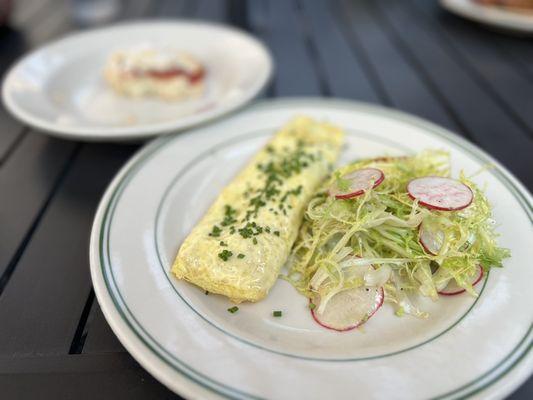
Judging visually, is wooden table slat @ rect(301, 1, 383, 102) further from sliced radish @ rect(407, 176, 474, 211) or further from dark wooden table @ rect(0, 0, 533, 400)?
sliced radish @ rect(407, 176, 474, 211)

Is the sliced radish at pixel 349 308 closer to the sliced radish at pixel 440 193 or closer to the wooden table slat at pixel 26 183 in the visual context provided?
the sliced radish at pixel 440 193

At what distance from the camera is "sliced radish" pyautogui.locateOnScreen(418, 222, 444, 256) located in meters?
1.54

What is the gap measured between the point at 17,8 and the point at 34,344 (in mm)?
4108

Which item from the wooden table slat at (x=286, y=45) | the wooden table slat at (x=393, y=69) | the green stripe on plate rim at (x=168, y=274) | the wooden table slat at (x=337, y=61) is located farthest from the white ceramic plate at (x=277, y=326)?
the wooden table slat at (x=286, y=45)

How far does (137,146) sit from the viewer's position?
2.38m

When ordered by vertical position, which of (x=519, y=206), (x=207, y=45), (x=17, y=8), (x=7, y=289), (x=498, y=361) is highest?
(x=519, y=206)

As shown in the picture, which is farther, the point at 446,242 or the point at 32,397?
the point at 446,242

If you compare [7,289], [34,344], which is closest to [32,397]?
[34,344]

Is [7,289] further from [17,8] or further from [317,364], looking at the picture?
[17,8]

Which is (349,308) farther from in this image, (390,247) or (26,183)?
(26,183)

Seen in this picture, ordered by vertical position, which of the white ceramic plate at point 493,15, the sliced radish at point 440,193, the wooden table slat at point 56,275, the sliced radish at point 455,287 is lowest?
the wooden table slat at point 56,275

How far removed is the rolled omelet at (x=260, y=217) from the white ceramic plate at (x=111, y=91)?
424 millimetres

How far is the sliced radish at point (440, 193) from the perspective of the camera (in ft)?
5.03

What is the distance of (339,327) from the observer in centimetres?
141
